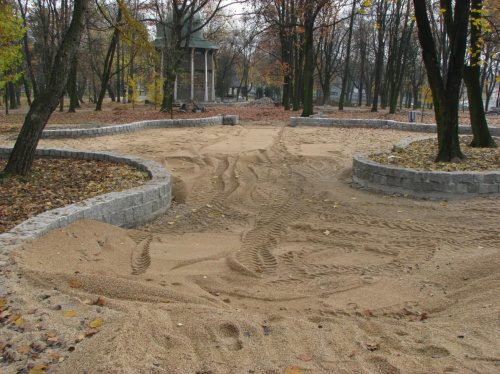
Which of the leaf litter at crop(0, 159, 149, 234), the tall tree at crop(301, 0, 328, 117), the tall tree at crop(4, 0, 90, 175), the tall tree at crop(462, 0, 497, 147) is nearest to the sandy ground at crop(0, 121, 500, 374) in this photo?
the leaf litter at crop(0, 159, 149, 234)

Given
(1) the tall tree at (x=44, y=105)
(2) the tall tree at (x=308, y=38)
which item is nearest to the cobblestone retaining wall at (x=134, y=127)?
(2) the tall tree at (x=308, y=38)

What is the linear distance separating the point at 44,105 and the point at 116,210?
2657 millimetres

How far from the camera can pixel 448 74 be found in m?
8.04

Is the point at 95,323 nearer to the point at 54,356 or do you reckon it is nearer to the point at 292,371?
the point at 54,356

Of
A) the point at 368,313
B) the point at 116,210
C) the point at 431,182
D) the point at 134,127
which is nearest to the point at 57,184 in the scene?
the point at 116,210

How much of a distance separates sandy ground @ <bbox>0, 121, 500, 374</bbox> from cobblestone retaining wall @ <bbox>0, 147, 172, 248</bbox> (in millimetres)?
156

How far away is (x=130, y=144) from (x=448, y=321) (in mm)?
10499

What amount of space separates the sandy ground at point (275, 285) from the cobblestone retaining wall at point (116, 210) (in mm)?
156

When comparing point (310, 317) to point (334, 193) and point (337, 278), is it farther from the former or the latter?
point (334, 193)

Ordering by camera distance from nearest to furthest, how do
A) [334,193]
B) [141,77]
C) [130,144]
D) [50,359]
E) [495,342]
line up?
[50,359] → [495,342] → [334,193] → [130,144] → [141,77]

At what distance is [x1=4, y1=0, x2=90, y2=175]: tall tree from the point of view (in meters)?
7.11

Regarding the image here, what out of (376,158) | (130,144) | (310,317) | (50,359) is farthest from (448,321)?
(130,144)

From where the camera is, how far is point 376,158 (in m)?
8.83

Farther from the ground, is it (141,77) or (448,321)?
(141,77)
